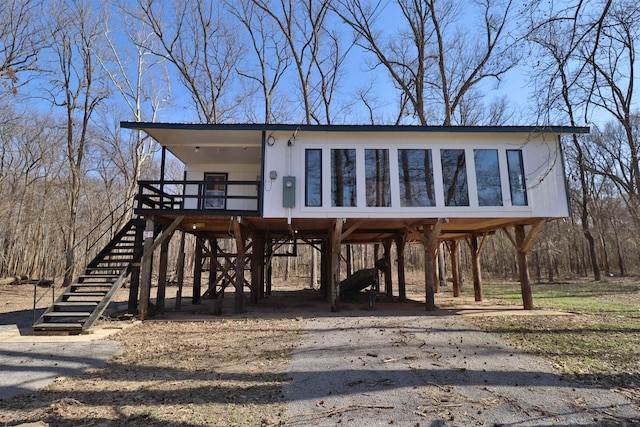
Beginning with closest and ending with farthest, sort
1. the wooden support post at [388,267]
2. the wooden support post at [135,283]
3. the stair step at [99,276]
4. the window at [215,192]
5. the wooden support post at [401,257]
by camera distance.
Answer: the stair step at [99,276] → the wooden support post at [135,283] → the window at [215,192] → the wooden support post at [401,257] → the wooden support post at [388,267]

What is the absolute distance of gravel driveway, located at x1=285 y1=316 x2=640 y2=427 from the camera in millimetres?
3811

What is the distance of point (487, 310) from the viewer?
1101 cm

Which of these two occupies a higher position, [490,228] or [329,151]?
[329,151]

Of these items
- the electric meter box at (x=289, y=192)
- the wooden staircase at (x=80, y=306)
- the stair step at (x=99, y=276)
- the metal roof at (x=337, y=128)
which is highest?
the metal roof at (x=337, y=128)

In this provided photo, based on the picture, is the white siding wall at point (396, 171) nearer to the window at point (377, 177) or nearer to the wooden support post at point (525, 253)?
the window at point (377, 177)

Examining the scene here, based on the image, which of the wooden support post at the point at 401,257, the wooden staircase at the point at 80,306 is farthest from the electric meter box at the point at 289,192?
the wooden support post at the point at 401,257

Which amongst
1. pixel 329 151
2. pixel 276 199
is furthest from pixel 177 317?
pixel 329 151

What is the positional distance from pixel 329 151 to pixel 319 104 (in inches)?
584

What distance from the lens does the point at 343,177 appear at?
1060cm

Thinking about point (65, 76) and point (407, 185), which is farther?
point (65, 76)

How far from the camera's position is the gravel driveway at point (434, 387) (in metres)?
3.81

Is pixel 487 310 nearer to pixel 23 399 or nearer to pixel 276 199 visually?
pixel 276 199

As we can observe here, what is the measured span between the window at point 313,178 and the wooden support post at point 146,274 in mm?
4909

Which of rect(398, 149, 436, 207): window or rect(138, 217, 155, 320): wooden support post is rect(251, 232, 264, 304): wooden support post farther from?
rect(398, 149, 436, 207): window
